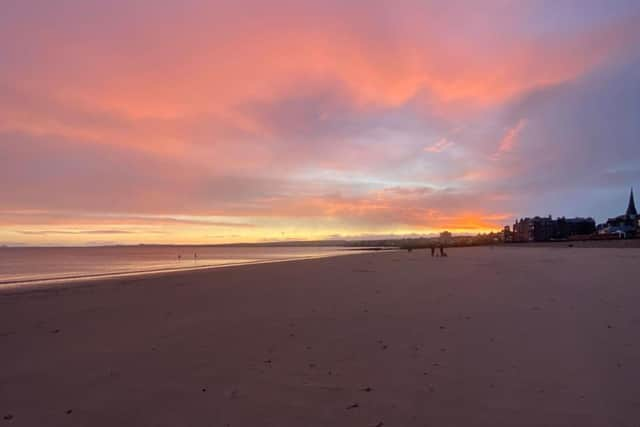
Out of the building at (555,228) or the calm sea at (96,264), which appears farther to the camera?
the building at (555,228)

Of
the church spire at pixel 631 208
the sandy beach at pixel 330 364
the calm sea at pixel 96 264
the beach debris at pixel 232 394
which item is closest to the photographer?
the sandy beach at pixel 330 364

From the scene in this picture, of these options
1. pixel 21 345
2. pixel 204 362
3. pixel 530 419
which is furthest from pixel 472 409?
pixel 21 345

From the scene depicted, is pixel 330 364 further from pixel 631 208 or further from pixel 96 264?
pixel 631 208

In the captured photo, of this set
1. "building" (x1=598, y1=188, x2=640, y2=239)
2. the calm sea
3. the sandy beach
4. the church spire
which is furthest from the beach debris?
the church spire

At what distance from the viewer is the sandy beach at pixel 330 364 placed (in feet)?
13.8

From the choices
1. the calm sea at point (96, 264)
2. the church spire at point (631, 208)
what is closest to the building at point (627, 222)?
the church spire at point (631, 208)

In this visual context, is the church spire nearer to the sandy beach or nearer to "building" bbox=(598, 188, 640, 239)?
"building" bbox=(598, 188, 640, 239)

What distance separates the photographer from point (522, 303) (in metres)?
10.4

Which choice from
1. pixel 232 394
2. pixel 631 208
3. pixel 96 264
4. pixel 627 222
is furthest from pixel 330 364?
pixel 631 208

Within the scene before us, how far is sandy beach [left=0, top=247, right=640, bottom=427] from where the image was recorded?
4195 mm

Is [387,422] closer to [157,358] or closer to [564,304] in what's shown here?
[157,358]

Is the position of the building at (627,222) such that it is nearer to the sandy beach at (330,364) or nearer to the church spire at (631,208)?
the church spire at (631,208)

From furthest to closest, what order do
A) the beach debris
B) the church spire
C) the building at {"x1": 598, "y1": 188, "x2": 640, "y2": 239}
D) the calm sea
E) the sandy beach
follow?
the church spire, the building at {"x1": 598, "y1": 188, "x2": 640, "y2": 239}, the calm sea, the beach debris, the sandy beach

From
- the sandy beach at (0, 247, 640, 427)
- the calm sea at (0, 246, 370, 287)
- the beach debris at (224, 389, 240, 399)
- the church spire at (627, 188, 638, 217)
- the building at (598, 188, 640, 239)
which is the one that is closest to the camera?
the sandy beach at (0, 247, 640, 427)
